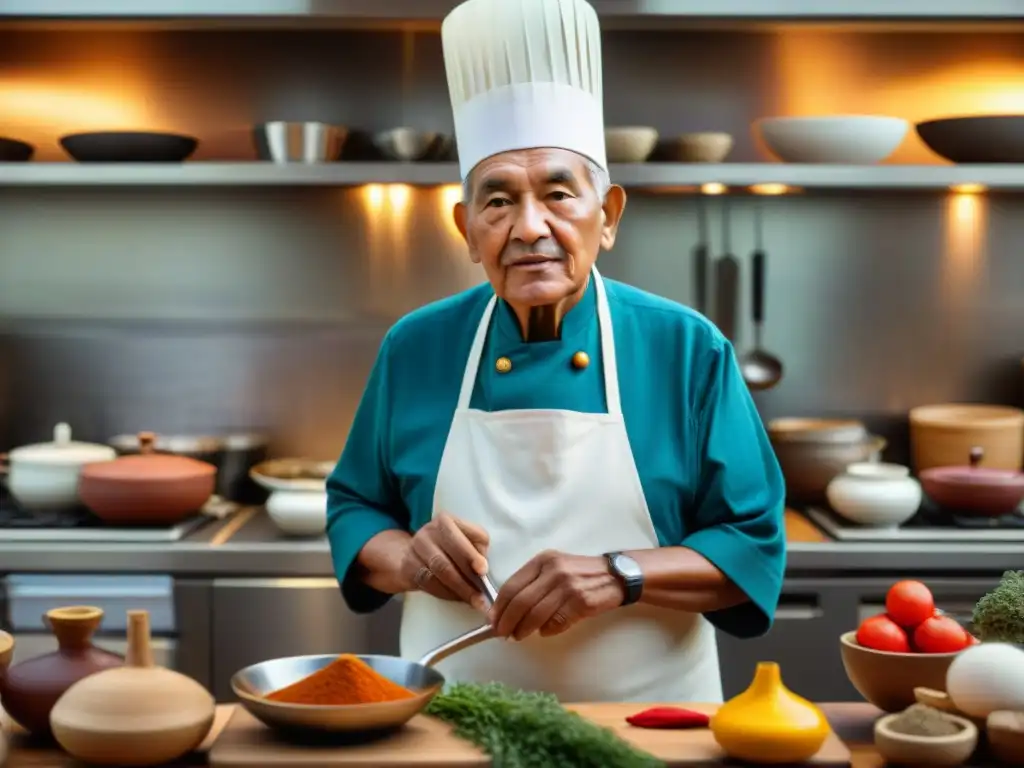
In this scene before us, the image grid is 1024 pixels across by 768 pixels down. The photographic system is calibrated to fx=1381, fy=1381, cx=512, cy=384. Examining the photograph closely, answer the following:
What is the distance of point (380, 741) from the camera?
1408 millimetres

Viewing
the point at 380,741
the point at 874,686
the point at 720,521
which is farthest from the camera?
the point at 720,521

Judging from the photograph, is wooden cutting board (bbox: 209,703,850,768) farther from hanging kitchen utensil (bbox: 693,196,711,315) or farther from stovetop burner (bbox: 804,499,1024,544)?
hanging kitchen utensil (bbox: 693,196,711,315)

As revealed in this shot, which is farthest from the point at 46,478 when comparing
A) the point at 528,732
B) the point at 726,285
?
the point at 528,732

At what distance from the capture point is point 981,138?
3.22 m

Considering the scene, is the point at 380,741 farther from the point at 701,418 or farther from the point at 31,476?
the point at 31,476

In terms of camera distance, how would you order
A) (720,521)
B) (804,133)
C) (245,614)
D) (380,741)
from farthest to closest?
(804,133) → (245,614) → (720,521) → (380,741)

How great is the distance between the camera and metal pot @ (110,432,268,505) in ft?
11.2

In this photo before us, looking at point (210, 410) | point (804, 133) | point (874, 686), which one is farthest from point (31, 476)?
point (874, 686)

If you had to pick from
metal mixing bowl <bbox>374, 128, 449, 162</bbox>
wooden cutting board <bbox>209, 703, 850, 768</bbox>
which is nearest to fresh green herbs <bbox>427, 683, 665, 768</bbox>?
wooden cutting board <bbox>209, 703, 850, 768</bbox>

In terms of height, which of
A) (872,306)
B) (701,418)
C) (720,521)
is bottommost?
(720,521)

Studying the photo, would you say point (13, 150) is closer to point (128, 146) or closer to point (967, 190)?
point (128, 146)

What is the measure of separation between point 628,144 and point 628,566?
1.65m

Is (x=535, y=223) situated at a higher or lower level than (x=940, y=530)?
higher

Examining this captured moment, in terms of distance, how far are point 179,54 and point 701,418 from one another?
2.16 m
